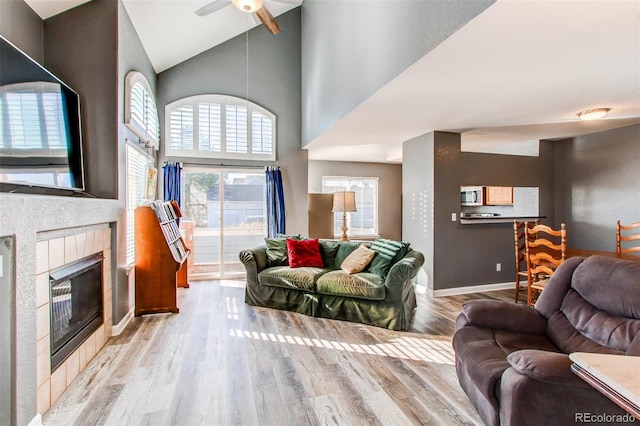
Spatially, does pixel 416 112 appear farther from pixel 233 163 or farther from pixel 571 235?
pixel 571 235

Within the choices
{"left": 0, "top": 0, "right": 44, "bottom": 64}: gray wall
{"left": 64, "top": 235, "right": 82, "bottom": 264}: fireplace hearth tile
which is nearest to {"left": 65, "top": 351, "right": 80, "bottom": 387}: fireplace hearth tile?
{"left": 64, "top": 235, "right": 82, "bottom": 264}: fireplace hearth tile

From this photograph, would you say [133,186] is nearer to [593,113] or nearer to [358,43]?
[358,43]

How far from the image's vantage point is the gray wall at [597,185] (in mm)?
4301

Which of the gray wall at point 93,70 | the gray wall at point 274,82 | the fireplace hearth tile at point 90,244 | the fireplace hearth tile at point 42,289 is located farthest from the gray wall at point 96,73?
the gray wall at point 274,82

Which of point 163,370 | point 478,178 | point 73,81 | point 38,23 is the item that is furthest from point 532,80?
point 38,23

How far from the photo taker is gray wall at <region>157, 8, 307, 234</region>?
5.30m

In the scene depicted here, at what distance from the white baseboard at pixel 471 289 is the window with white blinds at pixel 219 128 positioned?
348 centimetres

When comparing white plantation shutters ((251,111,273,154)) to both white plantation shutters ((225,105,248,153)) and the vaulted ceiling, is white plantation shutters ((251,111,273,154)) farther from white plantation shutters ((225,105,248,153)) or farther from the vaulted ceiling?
the vaulted ceiling

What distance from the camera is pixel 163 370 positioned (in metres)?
2.44

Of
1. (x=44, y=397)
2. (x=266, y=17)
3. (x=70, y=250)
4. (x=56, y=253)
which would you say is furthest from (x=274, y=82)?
(x=44, y=397)

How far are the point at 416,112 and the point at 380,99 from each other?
0.64 meters

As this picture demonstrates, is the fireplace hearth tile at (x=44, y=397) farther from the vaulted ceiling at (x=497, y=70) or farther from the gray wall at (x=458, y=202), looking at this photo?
the gray wall at (x=458, y=202)

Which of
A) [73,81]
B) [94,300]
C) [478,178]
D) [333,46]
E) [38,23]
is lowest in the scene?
[94,300]

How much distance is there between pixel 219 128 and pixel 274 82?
1306mm
